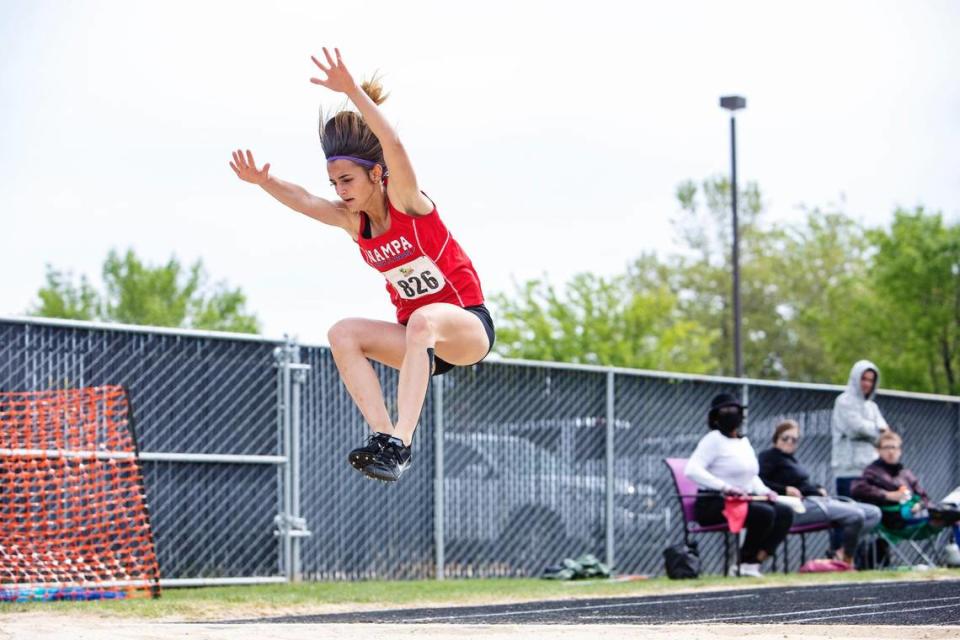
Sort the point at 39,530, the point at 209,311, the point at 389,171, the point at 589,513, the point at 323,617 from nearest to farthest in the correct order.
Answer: the point at 389,171 → the point at 323,617 → the point at 39,530 → the point at 589,513 → the point at 209,311

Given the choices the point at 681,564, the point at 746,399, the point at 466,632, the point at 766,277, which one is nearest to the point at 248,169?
the point at 466,632

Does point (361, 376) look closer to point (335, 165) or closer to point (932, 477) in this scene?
point (335, 165)

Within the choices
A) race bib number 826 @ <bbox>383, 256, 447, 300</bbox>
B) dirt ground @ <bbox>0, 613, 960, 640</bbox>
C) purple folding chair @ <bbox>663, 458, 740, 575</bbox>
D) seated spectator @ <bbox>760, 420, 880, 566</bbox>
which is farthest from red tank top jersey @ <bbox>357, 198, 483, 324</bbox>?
seated spectator @ <bbox>760, 420, 880, 566</bbox>

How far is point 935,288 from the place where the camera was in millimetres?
30250

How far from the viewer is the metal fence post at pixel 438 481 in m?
13.1

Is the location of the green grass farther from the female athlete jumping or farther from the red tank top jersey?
the red tank top jersey

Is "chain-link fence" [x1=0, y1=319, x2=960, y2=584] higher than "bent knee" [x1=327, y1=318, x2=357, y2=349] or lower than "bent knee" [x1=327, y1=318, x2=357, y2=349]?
lower

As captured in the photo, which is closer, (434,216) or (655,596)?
(434,216)

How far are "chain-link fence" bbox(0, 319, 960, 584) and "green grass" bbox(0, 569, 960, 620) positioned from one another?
1.38 feet

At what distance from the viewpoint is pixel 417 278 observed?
6.81 meters

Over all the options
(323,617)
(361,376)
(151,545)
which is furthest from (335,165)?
(151,545)

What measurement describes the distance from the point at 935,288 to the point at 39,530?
23.5 m

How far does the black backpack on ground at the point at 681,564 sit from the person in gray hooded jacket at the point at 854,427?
2.72 m

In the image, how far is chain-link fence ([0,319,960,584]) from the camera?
1155cm
